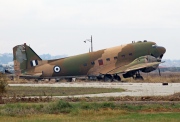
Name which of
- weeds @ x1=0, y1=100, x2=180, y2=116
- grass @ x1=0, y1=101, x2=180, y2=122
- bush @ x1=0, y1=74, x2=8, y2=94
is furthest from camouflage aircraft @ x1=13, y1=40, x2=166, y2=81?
grass @ x1=0, y1=101, x2=180, y2=122

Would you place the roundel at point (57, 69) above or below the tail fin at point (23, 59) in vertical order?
below

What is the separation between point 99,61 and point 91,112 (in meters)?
47.4

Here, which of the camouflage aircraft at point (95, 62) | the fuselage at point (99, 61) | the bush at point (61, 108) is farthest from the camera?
the fuselage at point (99, 61)

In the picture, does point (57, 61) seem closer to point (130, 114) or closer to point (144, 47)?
point (144, 47)

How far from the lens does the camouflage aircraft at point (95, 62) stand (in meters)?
73.0

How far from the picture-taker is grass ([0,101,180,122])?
2434 centimetres

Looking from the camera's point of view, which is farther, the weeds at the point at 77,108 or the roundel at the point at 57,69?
the roundel at the point at 57,69

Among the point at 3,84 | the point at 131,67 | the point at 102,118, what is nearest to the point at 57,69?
the point at 131,67

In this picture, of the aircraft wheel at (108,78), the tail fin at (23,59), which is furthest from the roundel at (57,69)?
the aircraft wheel at (108,78)

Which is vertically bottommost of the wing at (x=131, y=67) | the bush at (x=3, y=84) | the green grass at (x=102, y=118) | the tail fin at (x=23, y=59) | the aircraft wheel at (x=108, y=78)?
the green grass at (x=102, y=118)

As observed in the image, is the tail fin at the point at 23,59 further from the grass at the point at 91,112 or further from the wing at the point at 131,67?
the grass at the point at 91,112

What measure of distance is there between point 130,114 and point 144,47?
47.4 metres

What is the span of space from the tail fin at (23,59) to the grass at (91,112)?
45.8 m

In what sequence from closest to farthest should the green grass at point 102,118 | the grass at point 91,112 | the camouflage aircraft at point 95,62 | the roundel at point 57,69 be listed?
the green grass at point 102,118
the grass at point 91,112
the camouflage aircraft at point 95,62
the roundel at point 57,69
